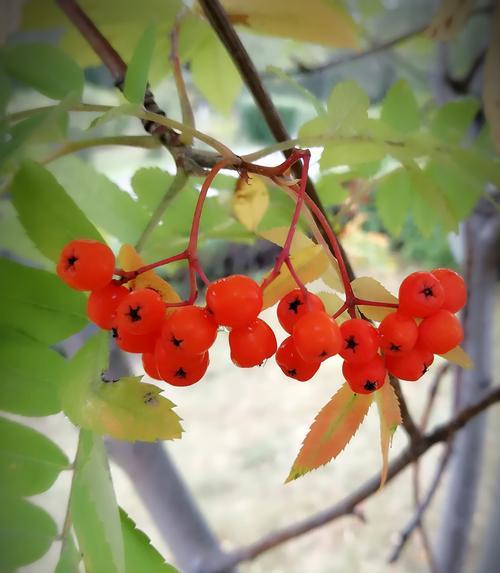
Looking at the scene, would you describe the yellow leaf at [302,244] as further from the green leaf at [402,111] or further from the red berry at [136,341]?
the green leaf at [402,111]

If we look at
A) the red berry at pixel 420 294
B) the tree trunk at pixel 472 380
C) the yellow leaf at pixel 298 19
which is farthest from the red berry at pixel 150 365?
the tree trunk at pixel 472 380

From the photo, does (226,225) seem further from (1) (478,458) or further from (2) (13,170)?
(1) (478,458)

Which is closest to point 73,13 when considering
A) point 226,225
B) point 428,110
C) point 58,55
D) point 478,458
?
point 58,55

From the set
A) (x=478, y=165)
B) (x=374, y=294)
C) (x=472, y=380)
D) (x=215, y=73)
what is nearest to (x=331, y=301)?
(x=374, y=294)

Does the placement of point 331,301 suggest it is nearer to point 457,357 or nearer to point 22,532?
point 457,357

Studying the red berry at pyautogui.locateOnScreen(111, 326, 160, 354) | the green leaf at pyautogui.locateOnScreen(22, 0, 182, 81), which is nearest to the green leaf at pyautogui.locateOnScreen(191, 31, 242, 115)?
the green leaf at pyautogui.locateOnScreen(22, 0, 182, 81)
